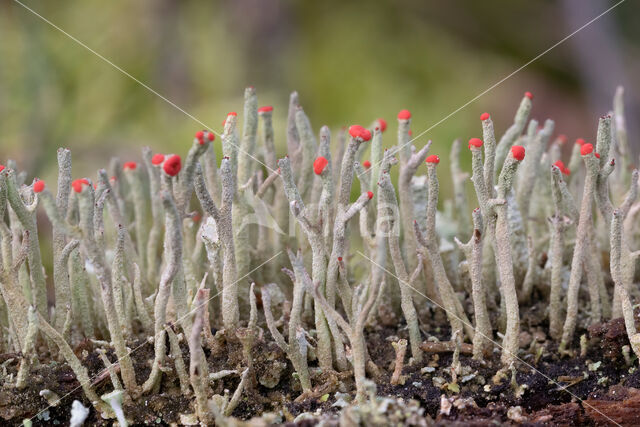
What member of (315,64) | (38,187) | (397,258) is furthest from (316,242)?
(315,64)

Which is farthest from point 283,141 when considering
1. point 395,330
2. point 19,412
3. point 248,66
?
point 19,412

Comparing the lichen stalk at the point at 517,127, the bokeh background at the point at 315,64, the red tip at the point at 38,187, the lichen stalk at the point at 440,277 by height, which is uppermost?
the bokeh background at the point at 315,64

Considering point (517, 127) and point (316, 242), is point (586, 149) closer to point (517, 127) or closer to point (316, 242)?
point (517, 127)

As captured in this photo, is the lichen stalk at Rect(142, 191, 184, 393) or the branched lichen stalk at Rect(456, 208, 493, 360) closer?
the lichen stalk at Rect(142, 191, 184, 393)

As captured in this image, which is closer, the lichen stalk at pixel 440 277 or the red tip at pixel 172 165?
the red tip at pixel 172 165

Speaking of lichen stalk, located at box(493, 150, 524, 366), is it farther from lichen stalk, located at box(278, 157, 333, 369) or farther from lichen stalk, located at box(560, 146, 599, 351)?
lichen stalk, located at box(278, 157, 333, 369)

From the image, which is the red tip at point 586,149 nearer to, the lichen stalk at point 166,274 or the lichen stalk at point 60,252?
the lichen stalk at point 166,274

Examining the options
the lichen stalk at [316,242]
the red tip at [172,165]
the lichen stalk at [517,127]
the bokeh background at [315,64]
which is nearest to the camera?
the red tip at [172,165]

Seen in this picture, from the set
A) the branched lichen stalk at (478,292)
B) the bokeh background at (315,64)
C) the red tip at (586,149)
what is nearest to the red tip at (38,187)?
the branched lichen stalk at (478,292)

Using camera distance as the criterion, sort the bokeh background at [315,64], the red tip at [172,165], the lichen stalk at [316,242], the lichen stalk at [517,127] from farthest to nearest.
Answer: the bokeh background at [315,64] → the lichen stalk at [517,127] → the lichen stalk at [316,242] → the red tip at [172,165]

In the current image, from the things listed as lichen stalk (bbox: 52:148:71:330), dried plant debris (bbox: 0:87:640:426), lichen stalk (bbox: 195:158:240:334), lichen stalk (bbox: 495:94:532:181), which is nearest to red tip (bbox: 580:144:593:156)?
dried plant debris (bbox: 0:87:640:426)
